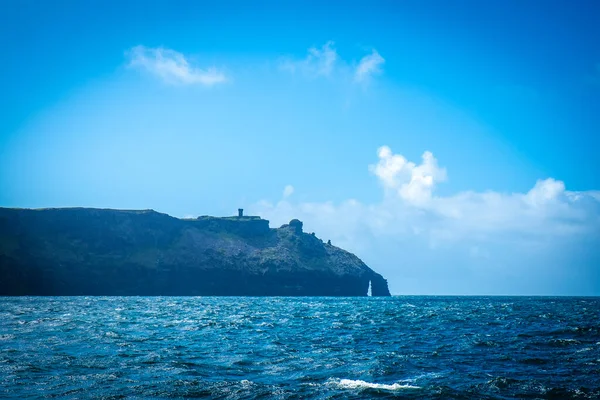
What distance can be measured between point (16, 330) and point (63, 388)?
25.7 metres

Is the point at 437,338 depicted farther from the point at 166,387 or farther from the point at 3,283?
the point at 3,283

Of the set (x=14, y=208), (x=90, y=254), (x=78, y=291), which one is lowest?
(x=78, y=291)

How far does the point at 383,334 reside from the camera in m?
42.7

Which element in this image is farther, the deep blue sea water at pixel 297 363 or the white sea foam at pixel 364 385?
the white sea foam at pixel 364 385

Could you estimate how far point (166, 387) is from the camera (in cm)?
2152

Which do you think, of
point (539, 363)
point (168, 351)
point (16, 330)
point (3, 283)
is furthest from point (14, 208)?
point (539, 363)

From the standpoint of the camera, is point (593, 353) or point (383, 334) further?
point (383, 334)

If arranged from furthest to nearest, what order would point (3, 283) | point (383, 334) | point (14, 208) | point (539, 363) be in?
point (14, 208)
point (3, 283)
point (383, 334)
point (539, 363)

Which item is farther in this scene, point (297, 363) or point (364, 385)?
point (297, 363)

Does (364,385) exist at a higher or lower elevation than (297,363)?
higher

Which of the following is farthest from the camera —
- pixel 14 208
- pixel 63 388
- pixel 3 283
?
pixel 14 208

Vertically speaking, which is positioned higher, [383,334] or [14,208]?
[14,208]

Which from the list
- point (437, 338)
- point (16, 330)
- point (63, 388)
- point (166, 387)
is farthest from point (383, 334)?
point (16, 330)

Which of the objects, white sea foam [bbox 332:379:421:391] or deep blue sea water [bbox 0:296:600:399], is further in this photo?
white sea foam [bbox 332:379:421:391]
